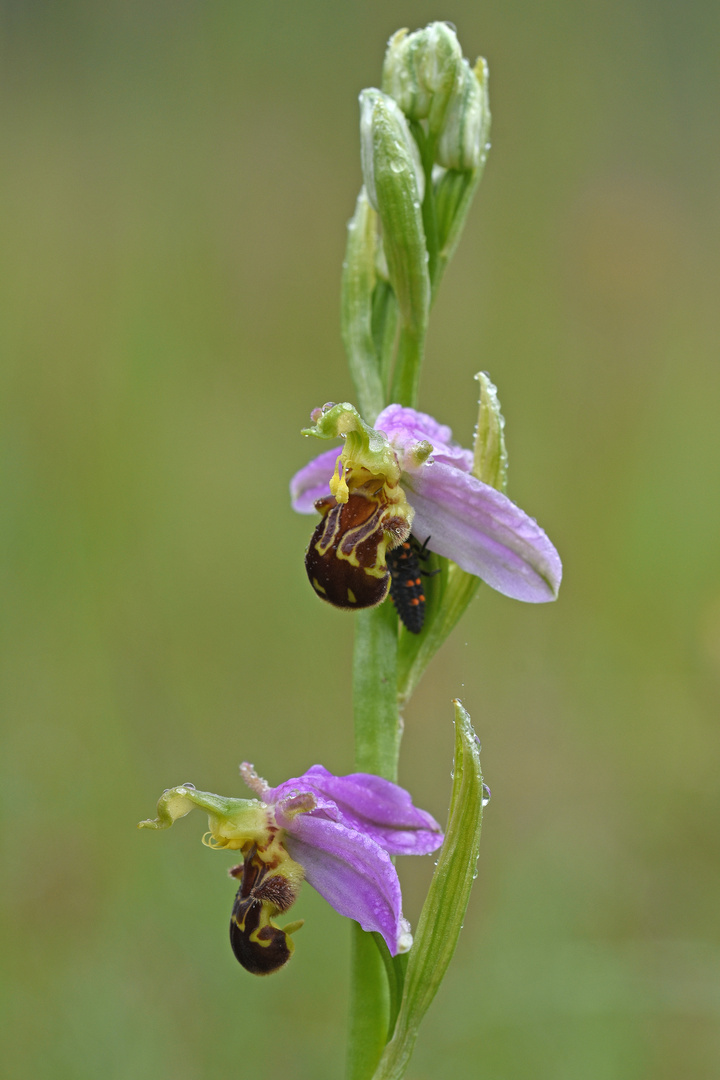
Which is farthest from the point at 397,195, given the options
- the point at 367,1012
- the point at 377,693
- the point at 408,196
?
the point at 367,1012

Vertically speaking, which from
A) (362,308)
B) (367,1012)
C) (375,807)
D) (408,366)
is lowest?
(367,1012)

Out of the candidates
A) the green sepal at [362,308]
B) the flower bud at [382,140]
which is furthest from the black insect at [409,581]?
the flower bud at [382,140]

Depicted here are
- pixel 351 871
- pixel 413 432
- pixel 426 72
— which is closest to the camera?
pixel 351 871

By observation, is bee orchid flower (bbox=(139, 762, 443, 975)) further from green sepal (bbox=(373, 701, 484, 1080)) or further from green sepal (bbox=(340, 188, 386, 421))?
green sepal (bbox=(340, 188, 386, 421))

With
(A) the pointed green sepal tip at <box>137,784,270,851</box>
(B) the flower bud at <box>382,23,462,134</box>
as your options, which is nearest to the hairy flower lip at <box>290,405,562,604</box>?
(A) the pointed green sepal tip at <box>137,784,270,851</box>

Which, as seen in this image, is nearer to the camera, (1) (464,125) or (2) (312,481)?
(1) (464,125)

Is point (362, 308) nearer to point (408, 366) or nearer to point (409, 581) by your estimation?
point (408, 366)

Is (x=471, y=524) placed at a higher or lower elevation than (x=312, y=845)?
higher
